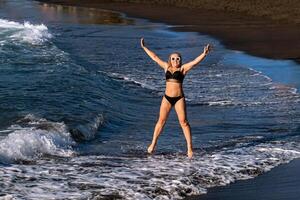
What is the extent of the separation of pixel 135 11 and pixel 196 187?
35.9 metres

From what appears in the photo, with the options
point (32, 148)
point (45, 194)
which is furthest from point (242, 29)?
point (45, 194)

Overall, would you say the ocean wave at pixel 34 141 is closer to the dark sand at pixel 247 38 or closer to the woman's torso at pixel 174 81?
the woman's torso at pixel 174 81

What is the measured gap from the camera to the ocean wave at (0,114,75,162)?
877 cm

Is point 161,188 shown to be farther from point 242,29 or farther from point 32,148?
point 242,29

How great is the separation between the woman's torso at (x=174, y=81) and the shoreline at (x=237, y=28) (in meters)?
11.1

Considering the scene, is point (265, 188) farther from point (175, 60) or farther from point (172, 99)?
point (175, 60)

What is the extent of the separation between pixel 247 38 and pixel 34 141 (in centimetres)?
1795

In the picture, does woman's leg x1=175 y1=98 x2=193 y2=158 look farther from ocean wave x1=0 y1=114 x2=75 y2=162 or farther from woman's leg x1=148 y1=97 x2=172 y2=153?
ocean wave x1=0 y1=114 x2=75 y2=162

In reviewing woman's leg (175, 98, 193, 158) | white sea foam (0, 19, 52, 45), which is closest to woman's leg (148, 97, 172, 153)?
woman's leg (175, 98, 193, 158)

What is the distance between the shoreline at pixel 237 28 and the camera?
22.7 metres

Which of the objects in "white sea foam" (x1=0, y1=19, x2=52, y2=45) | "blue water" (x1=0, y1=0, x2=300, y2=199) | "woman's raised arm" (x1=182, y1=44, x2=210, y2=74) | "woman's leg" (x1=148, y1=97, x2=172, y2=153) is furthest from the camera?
"white sea foam" (x1=0, y1=19, x2=52, y2=45)

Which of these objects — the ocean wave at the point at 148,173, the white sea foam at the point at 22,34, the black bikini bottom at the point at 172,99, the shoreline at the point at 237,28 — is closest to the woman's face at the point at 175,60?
the black bikini bottom at the point at 172,99

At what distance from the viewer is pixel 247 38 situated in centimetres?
2625

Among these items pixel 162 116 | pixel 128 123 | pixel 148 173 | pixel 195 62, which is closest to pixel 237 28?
pixel 128 123
